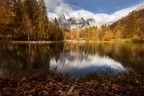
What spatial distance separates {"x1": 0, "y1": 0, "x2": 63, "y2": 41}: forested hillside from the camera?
8094 centimetres

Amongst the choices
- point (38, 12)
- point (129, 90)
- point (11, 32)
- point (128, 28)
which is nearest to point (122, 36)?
point (128, 28)

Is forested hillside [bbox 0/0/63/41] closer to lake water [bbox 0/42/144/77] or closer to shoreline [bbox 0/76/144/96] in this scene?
lake water [bbox 0/42/144/77]

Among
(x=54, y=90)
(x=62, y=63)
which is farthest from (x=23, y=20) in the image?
(x=54, y=90)

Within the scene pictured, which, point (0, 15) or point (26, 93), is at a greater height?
point (0, 15)

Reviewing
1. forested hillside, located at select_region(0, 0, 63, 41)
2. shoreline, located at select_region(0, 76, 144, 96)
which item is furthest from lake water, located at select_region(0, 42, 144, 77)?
forested hillside, located at select_region(0, 0, 63, 41)

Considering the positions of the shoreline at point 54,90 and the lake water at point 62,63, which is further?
the lake water at point 62,63

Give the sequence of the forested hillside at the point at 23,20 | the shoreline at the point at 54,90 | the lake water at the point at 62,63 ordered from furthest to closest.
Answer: the forested hillside at the point at 23,20 → the lake water at the point at 62,63 → the shoreline at the point at 54,90

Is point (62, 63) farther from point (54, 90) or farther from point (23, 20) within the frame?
point (23, 20)

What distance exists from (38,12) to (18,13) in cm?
1039

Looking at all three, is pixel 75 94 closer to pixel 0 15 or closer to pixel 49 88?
pixel 49 88

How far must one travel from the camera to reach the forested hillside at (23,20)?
266 ft

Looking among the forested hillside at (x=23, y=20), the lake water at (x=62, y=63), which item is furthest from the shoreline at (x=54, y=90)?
the forested hillside at (x=23, y=20)

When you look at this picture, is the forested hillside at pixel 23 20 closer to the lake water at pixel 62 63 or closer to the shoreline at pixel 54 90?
the lake water at pixel 62 63

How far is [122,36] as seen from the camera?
7702 inches
